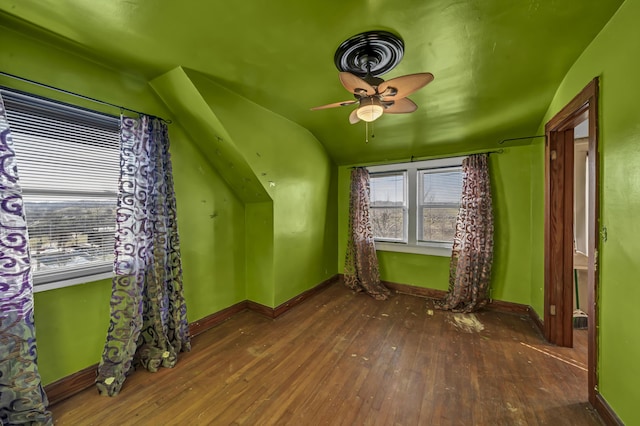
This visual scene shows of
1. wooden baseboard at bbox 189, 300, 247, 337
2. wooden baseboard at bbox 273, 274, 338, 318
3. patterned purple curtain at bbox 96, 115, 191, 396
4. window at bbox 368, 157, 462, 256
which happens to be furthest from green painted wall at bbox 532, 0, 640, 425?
wooden baseboard at bbox 189, 300, 247, 337

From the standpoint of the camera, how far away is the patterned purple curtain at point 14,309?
129cm

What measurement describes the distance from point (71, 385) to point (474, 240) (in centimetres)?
400

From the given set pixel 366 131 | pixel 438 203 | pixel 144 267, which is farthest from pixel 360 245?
pixel 144 267

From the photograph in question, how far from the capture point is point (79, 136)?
1688mm

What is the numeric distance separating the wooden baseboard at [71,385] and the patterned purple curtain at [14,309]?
216 mm

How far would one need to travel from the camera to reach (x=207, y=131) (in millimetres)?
2221

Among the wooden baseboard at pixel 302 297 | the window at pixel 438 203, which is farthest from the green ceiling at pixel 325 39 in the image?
the wooden baseboard at pixel 302 297

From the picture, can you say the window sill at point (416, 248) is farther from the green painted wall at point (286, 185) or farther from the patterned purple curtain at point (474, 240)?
the green painted wall at point (286, 185)

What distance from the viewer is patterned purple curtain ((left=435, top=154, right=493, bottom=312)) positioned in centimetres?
289

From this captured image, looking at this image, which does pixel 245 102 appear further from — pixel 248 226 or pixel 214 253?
pixel 214 253

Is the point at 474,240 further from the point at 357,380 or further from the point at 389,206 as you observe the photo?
the point at 357,380

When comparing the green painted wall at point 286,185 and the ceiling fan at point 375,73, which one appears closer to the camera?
the ceiling fan at point 375,73

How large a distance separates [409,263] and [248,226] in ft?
7.94

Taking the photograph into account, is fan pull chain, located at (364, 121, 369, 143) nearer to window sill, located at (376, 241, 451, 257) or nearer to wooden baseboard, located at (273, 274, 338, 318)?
window sill, located at (376, 241, 451, 257)
